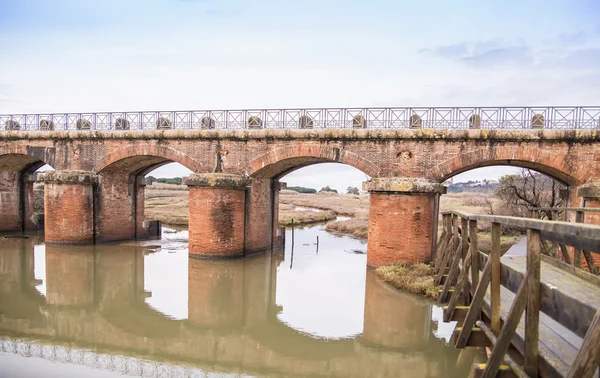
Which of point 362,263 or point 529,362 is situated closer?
point 529,362

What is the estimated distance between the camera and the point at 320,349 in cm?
913

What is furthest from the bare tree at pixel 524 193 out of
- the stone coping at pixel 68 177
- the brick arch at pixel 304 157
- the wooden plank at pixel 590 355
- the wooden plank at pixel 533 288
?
the wooden plank at pixel 590 355

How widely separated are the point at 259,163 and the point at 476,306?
12.1 metres

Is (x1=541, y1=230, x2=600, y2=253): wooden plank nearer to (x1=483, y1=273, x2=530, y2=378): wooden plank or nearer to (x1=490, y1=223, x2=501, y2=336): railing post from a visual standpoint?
(x1=483, y1=273, x2=530, y2=378): wooden plank

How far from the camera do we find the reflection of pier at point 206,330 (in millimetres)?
8492

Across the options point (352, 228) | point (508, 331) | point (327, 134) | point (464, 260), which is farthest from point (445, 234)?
point (352, 228)

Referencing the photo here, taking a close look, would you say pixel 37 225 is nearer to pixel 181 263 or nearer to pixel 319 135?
pixel 181 263

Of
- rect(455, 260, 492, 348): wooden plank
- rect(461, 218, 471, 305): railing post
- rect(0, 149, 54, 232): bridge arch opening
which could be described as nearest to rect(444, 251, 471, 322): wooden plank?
rect(461, 218, 471, 305): railing post

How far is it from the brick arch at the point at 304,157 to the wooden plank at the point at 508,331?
1146cm

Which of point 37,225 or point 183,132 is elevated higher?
point 183,132

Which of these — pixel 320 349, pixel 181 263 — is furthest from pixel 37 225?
pixel 320 349

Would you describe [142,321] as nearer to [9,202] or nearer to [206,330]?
[206,330]

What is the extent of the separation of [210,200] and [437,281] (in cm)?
866

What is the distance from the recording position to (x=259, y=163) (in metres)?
16.9
